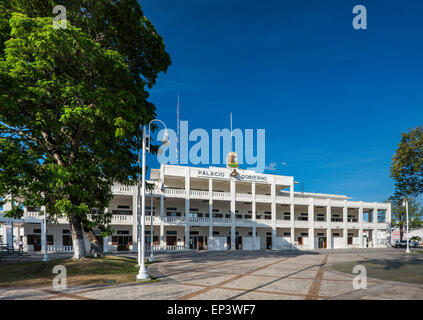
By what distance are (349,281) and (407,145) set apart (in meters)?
13.9

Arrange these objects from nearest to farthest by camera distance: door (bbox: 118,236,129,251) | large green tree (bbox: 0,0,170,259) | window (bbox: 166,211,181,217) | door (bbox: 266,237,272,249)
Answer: large green tree (bbox: 0,0,170,259)
door (bbox: 118,236,129,251)
window (bbox: 166,211,181,217)
door (bbox: 266,237,272,249)

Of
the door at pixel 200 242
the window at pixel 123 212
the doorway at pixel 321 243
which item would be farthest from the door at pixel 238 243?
the window at pixel 123 212

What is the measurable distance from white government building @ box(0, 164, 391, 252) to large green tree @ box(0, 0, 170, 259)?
17708mm

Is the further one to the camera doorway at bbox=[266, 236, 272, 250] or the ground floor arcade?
doorway at bbox=[266, 236, 272, 250]

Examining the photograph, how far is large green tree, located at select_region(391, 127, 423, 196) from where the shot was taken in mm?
22266

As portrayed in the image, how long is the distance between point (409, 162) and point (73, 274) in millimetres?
23379

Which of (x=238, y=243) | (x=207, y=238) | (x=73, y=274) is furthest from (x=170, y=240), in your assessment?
(x=73, y=274)

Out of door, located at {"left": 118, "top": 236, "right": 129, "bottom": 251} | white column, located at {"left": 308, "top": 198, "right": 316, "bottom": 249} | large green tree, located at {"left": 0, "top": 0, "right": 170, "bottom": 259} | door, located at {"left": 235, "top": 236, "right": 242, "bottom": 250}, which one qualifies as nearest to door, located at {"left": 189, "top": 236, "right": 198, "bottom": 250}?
door, located at {"left": 235, "top": 236, "right": 242, "bottom": 250}

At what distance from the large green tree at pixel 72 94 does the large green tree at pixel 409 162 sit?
18.3m

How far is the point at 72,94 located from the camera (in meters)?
14.6

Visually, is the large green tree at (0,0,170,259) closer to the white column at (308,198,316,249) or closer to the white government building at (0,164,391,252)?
the white government building at (0,164,391,252)

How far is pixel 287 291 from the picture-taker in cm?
1110
